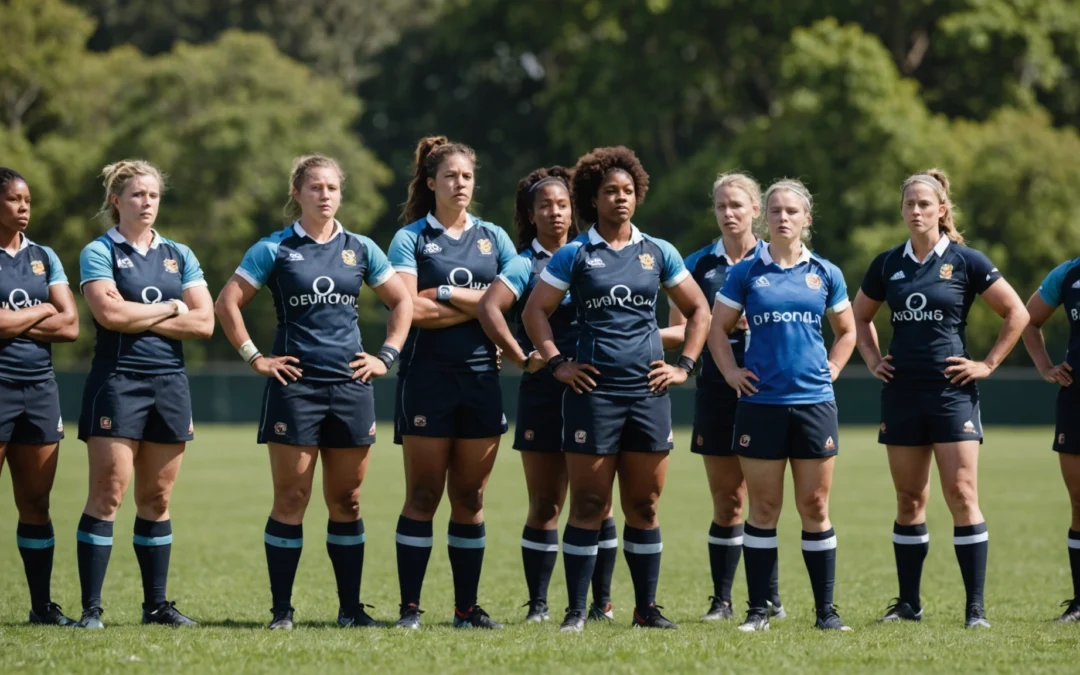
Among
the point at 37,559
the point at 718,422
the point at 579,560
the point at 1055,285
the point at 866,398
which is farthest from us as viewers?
the point at 866,398

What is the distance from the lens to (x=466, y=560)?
300 inches

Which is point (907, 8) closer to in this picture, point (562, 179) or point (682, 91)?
point (682, 91)

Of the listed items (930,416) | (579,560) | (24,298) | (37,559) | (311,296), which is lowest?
(37,559)

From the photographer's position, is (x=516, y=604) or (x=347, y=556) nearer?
(x=347, y=556)

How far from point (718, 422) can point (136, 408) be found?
3.21m

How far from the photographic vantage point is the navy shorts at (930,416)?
7.66 metres

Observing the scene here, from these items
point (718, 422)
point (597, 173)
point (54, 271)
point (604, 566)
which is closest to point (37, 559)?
point (54, 271)

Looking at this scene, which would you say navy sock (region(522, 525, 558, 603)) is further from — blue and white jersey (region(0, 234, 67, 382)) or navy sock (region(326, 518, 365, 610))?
blue and white jersey (region(0, 234, 67, 382))

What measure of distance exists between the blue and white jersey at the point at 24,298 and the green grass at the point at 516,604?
4.40 feet

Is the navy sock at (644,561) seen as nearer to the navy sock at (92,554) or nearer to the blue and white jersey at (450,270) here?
the blue and white jersey at (450,270)

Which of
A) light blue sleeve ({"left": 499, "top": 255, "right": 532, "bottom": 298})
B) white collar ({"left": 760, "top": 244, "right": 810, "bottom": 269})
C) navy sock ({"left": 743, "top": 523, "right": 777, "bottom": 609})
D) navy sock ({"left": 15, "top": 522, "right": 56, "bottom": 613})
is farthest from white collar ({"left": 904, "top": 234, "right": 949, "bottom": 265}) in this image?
navy sock ({"left": 15, "top": 522, "right": 56, "bottom": 613})

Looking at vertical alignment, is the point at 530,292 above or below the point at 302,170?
below

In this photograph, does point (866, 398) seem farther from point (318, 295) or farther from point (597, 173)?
point (318, 295)

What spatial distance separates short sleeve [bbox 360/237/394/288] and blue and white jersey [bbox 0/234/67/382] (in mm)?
1731
